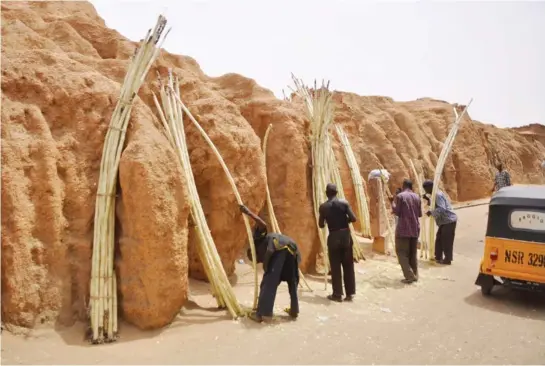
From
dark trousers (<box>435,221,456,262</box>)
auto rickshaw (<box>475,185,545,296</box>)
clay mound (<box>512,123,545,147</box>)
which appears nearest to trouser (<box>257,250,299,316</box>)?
auto rickshaw (<box>475,185,545,296</box>)

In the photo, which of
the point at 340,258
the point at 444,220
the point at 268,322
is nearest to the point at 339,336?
the point at 268,322

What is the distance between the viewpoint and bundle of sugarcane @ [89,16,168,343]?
3.47 m

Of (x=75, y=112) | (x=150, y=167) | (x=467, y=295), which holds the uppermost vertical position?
(x=75, y=112)

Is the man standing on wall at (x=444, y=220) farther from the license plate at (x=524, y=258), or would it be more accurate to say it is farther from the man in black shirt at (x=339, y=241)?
the man in black shirt at (x=339, y=241)

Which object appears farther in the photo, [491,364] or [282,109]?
[282,109]

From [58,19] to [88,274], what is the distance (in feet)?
11.5

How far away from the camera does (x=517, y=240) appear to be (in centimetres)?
474

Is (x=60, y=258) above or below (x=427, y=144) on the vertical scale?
below

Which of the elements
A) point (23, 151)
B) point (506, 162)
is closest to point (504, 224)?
point (23, 151)

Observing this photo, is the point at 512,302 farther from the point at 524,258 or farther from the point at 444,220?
the point at 444,220

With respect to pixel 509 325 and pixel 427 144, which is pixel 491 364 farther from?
pixel 427 144

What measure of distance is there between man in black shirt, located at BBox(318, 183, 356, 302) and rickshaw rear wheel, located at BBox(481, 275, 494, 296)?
61.2 inches

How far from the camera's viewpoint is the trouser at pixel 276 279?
13.1ft

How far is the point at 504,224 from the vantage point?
487 cm
